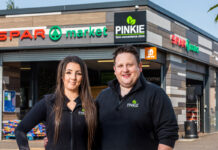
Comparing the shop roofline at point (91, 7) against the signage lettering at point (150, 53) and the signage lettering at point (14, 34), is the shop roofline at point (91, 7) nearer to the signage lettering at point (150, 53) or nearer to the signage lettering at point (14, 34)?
the signage lettering at point (14, 34)

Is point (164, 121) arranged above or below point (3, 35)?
below

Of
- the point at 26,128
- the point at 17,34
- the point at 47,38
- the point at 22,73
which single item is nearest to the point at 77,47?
the point at 47,38

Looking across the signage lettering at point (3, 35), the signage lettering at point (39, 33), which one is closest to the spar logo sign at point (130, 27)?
A: the signage lettering at point (39, 33)

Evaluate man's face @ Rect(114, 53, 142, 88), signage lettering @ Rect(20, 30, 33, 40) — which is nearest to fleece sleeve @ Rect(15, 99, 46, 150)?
man's face @ Rect(114, 53, 142, 88)

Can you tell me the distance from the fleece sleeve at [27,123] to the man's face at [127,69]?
2.60 feet

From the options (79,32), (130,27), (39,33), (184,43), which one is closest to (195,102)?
(184,43)

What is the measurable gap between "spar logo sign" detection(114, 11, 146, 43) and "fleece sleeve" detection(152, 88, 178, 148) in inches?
446

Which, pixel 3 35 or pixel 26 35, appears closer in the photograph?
pixel 26 35

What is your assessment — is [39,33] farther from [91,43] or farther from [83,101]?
[83,101]

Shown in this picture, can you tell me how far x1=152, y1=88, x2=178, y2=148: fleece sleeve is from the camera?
11.6ft

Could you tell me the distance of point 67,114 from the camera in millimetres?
3873

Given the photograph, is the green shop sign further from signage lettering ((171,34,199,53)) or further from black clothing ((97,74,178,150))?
black clothing ((97,74,178,150))

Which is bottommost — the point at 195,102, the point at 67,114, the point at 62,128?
the point at 195,102

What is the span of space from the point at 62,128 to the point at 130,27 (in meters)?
11.4
